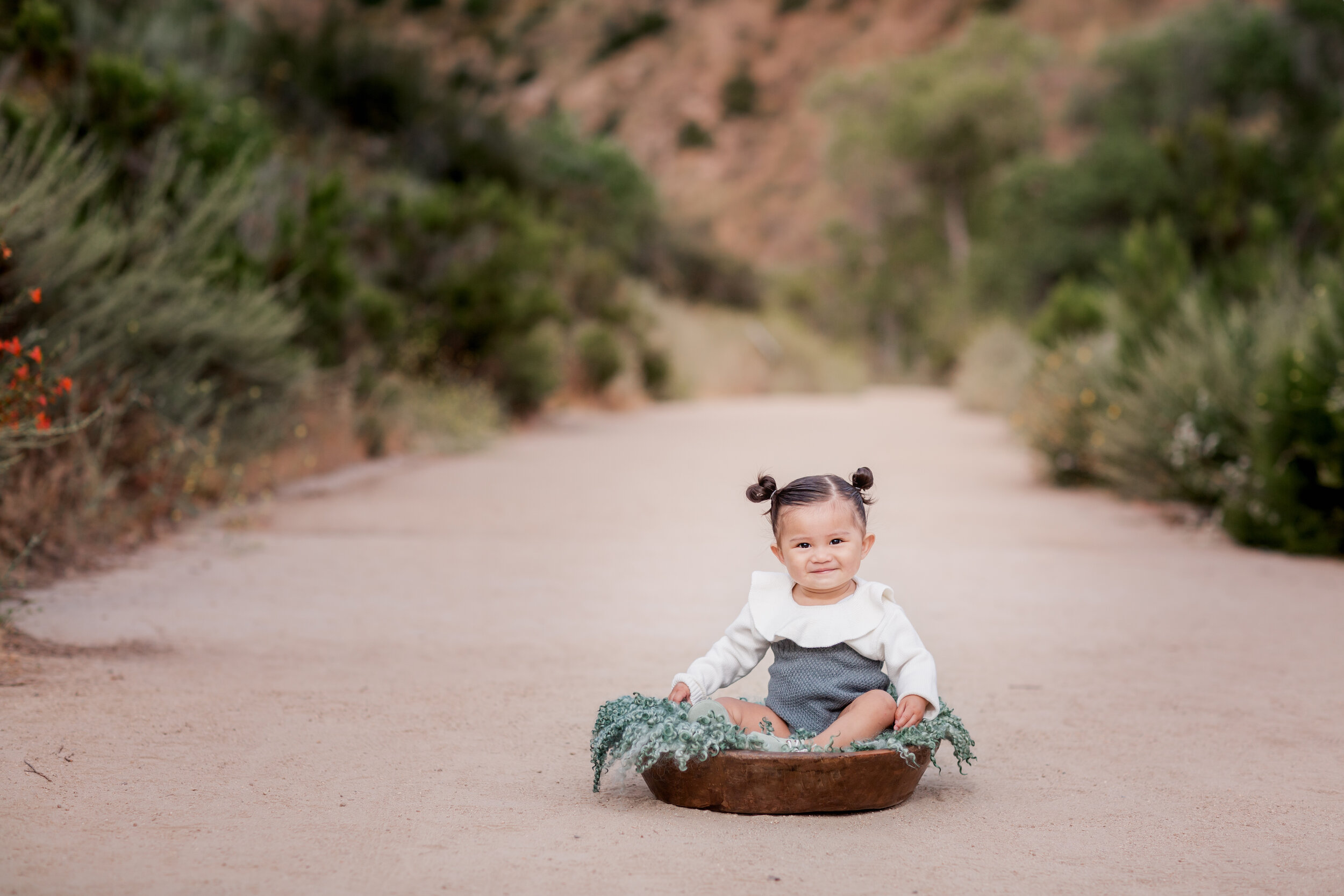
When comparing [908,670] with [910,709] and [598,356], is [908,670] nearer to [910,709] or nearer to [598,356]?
[910,709]

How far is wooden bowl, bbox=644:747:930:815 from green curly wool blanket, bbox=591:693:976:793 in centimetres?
3

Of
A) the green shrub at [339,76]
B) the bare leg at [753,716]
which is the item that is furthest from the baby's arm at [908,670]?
the green shrub at [339,76]

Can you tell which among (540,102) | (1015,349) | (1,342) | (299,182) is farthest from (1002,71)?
(1,342)

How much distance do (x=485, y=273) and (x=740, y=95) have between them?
6283 centimetres

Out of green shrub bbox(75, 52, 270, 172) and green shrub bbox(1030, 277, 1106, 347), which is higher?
green shrub bbox(75, 52, 270, 172)

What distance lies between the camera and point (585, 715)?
5.11 m

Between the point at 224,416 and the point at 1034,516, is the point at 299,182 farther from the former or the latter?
the point at 1034,516

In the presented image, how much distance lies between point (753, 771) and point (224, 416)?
8001 millimetres

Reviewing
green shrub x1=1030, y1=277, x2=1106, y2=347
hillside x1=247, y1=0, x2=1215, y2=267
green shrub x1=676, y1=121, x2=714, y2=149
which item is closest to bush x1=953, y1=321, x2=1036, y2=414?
green shrub x1=1030, y1=277, x2=1106, y2=347

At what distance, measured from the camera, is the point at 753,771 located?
3.86m

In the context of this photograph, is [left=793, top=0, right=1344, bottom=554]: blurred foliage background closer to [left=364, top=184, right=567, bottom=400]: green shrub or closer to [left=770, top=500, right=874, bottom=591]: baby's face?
[left=770, top=500, right=874, bottom=591]: baby's face

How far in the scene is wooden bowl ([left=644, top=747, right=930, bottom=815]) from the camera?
3838 millimetres

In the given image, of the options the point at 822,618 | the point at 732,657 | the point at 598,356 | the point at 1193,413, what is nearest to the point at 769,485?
the point at 822,618

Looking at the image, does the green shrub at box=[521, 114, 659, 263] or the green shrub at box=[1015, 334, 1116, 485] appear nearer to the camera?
the green shrub at box=[1015, 334, 1116, 485]
